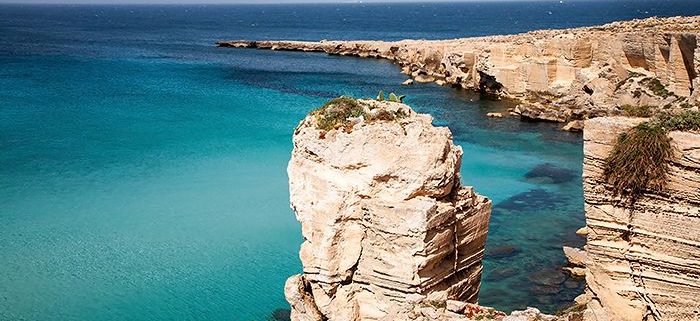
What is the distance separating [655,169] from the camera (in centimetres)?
1224

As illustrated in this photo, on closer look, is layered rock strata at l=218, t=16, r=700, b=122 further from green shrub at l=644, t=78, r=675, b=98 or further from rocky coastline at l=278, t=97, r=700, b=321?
rocky coastline at l=278, t=97, r=700, b=321

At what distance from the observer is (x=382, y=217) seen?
13844mm

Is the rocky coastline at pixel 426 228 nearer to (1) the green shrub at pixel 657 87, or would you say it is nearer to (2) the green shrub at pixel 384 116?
(2) the green shrub at pixel 384 116

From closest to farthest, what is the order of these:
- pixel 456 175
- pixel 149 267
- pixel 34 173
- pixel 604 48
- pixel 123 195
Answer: pixel 456 175 < pixel 149 267 < pixel 123 195 < pixel 34 173 < pixel 604 48

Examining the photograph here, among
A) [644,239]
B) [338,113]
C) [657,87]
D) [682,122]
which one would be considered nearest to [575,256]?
[644,239]

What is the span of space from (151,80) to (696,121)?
206 feet

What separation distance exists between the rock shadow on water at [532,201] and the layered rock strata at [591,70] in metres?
6.43

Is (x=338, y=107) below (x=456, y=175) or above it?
above

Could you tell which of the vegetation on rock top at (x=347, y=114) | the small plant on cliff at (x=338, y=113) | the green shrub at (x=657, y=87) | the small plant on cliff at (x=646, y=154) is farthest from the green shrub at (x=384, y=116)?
the green shrub at (x=657, y=87)

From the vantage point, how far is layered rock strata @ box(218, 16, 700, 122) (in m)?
38.5

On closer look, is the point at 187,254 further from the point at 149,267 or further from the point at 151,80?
the point at 151,80

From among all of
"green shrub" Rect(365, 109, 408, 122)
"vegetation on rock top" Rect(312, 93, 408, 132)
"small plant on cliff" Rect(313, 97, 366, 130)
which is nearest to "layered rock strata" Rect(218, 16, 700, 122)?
"green shrub" Rect(365, 109, 408, 122)

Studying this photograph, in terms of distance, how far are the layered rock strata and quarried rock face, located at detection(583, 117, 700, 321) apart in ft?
63.4

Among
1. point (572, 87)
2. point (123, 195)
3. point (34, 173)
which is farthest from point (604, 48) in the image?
point (34, 173)
